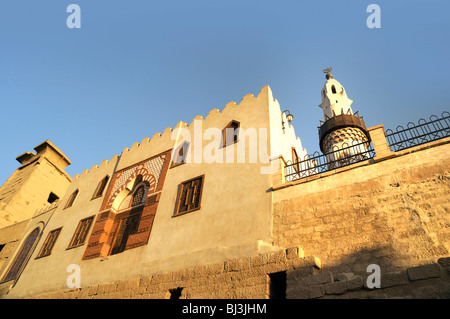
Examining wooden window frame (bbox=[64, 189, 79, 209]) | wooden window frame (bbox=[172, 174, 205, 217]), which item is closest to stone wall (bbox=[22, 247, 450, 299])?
wooden window frame (bbox=[172, 174, 205, 217])

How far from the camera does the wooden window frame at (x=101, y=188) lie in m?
11.8

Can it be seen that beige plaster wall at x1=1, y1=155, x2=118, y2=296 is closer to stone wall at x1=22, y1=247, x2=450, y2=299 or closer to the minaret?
stone wall at x1=22, y1=247, x2=450, y2=299

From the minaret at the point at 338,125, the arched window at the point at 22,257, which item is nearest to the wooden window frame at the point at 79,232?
the arched window at the point at 22,257

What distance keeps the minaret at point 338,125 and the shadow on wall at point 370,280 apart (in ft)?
23.7

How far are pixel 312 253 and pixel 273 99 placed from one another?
5466 mm

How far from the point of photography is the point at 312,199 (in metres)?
6.61

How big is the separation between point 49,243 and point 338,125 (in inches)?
490

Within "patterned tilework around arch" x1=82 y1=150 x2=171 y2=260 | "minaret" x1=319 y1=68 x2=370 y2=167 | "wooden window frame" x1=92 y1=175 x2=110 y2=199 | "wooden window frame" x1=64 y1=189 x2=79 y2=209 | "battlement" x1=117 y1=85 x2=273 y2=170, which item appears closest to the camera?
"patterned tilework around arch" x1=82 y1=150 x2=171 y2=260

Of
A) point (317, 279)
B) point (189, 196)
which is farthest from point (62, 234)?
point (317, 279)

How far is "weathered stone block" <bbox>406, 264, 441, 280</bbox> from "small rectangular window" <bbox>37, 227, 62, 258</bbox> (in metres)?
11.2

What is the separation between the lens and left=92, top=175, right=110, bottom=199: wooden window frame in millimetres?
11788

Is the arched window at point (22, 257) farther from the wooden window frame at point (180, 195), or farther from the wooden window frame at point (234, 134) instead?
the wooden window frame at point (234, 134)
